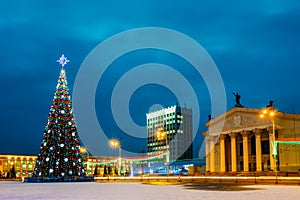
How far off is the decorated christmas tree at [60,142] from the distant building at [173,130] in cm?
11425

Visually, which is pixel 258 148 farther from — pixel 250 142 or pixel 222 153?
pixel 222 153

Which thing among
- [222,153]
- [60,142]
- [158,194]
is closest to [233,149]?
[222,153]

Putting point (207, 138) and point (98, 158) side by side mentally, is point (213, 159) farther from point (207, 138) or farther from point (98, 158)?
point (98, 158)

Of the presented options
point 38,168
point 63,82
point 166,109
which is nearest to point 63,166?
point 38,168

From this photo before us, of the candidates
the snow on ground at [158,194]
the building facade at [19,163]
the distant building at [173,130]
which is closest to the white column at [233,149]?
the snow on ground at [158,194]

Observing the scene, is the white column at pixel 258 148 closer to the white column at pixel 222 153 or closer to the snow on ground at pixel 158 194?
the white column at pixel 222 153

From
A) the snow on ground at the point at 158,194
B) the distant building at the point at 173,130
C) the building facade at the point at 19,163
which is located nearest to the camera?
the snow on ground at the point at 158,194

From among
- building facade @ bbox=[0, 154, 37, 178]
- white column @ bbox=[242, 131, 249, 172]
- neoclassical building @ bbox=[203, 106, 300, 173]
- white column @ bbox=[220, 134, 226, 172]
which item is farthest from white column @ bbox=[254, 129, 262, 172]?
building facade @ bbox=[0, 154, 37, 178]

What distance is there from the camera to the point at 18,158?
14200 cm

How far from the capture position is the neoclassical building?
64250 millimetres

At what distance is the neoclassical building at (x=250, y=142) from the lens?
64250mm

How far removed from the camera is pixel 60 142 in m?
50.6

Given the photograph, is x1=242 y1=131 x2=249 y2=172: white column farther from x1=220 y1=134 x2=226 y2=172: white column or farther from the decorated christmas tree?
the decorated christmas tree

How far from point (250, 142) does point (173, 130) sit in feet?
314
